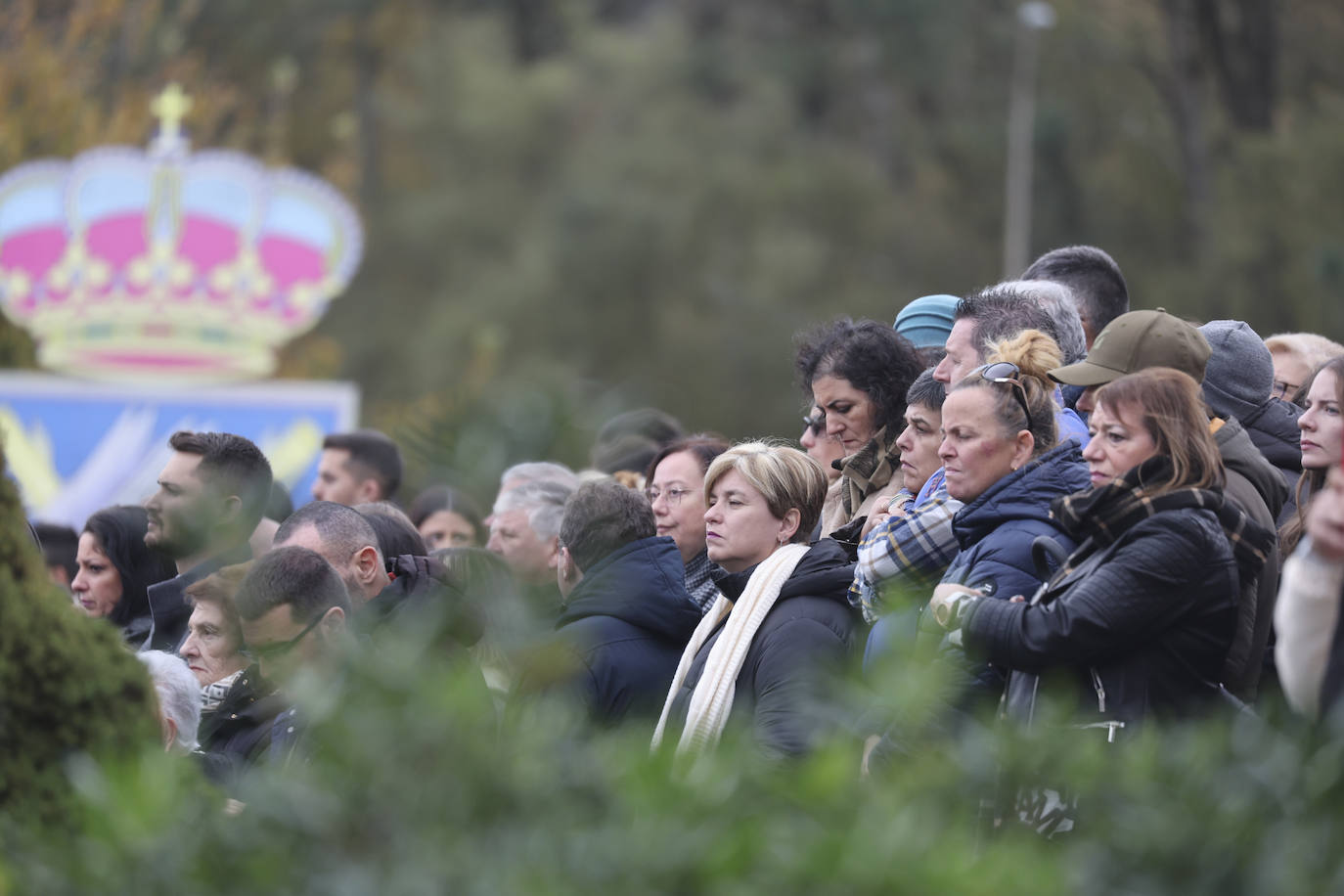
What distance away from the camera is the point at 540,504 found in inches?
234

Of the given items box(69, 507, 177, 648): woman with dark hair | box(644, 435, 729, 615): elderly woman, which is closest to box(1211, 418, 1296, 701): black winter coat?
box(644, 435, 729, 615): elderly woman

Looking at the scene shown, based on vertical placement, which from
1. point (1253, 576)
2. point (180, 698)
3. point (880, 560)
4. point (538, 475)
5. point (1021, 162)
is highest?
point (1021, 162)

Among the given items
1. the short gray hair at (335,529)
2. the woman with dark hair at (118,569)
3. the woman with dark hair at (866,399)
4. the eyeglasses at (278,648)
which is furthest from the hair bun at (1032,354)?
the woman with dark hair at (118,569)

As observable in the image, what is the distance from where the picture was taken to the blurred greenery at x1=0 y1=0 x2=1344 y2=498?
1084 inches

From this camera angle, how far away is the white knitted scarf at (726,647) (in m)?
4.15

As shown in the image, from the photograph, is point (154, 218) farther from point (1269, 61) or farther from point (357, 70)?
point (357, 70)

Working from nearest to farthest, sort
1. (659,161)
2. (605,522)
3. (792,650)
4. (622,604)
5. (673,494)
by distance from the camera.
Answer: (792,650) → (622,604) → (605,522) → (673,494) → (659,161)

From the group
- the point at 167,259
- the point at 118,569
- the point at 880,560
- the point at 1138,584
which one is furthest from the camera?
the point at 167,259

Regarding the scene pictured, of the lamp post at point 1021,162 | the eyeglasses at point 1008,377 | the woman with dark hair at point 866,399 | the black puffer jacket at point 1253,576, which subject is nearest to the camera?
the black puffer jacket at point 1253,576

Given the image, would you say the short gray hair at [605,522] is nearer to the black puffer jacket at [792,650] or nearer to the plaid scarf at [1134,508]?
the black puffer jacket at [792,650]

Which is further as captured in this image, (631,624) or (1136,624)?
(631,624)

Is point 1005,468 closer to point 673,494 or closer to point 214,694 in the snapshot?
point 673,494

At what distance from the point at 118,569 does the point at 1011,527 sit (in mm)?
3297

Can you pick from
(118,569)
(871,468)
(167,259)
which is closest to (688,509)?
(871,468)
